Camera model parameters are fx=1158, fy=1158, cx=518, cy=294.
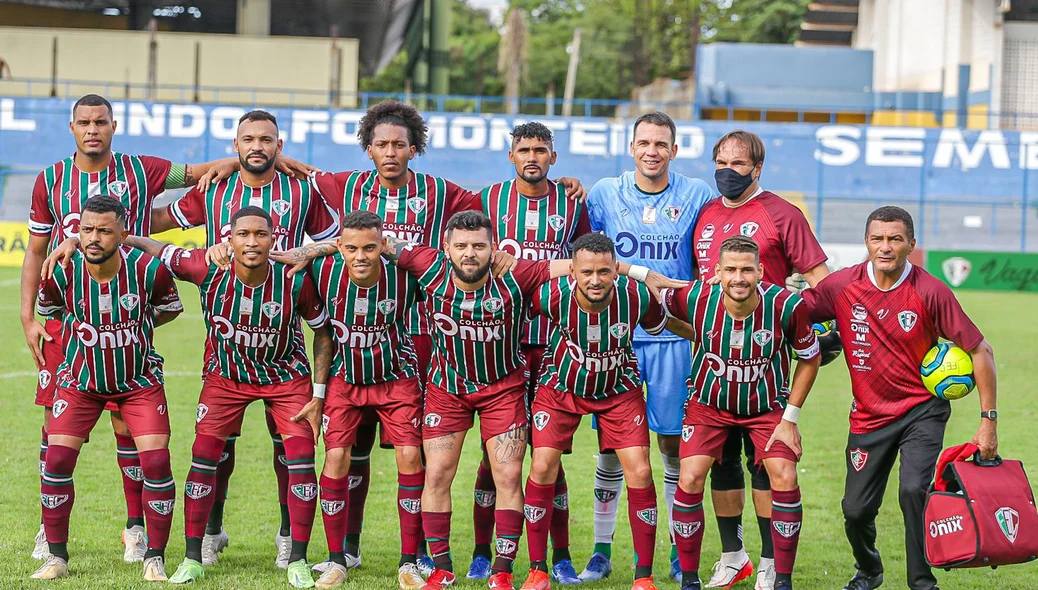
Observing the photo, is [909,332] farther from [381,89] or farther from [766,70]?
[381,89]

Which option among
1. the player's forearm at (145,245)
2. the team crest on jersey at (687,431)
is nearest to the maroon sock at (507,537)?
the team crest on jersey at (687,431)

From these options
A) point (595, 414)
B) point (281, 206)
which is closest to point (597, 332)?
point (595, 414)

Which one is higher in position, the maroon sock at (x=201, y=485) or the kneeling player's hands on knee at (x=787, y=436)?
the kneeling player's hands on knee at (x=787, y=436)

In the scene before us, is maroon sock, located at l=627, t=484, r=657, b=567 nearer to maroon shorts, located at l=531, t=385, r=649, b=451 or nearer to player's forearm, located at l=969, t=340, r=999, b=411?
maroon shorts, located at l=531, t=385, r=649, b=451

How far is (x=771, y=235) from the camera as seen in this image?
18.7 ft

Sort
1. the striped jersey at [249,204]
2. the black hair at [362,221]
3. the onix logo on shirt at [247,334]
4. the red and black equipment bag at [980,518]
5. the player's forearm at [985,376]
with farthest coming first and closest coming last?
the striped jersey at [249,204], the onix logo on shirt at [247,334], the black hair at [362,221], the player's forearm at [985,376], the red and black equipment bag at [980,518]

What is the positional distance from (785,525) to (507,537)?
1.26 meters

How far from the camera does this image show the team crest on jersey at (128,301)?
5449 mm

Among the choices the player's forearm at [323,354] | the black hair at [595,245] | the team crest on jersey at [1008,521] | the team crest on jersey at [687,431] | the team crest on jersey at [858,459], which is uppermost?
the black hair at [595,245]

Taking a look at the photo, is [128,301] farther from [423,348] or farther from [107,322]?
[423,348]

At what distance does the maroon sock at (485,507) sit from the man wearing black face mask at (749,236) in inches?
43.1

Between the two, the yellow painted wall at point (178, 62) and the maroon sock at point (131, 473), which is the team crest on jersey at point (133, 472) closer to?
the maroon sock at point (131, 473)

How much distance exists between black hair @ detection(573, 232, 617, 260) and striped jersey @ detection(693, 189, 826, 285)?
630 millimetres

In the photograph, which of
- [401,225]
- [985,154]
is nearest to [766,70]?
[985,154]
